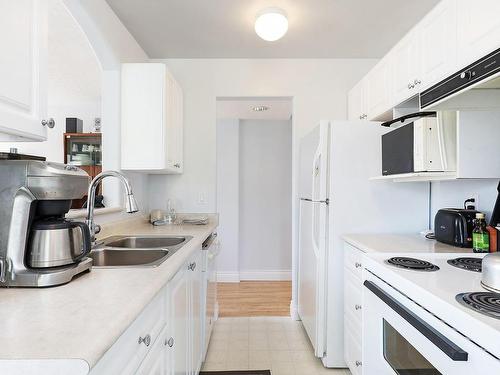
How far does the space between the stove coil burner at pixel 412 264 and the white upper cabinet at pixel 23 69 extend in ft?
4.88

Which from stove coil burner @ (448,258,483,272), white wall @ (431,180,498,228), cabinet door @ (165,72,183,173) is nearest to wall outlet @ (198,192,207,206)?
cabinet door @ (165,72,183,173)

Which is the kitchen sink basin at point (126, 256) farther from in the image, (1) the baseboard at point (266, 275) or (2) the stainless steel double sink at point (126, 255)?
(1) the baseboard at point (266, 275)

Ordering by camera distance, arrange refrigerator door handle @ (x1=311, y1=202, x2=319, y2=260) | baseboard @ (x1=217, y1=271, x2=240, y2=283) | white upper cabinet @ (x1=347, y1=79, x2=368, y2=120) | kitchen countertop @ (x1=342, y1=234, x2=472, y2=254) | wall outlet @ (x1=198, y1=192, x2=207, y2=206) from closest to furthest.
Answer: kitchen countertop @ (x1=342, y1=234, x2=472, y2=254), refrigerator door handle @ (x1=311, y1=202, x2=319, y2=260), white upper cabinet @ (x1=347, y1=79, x2=368, y2=120), wall outlet @ (x1=198, y1=192, x2=207, y2=206), baseboard @ (x1=217, y1=271, x2=240, y2=283)

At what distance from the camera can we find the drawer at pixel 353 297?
6.22 ft

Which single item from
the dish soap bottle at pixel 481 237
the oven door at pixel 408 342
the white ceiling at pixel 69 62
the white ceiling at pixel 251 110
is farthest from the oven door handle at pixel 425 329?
the white ceiling at pixel 251 110

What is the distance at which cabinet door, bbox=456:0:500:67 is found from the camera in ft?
4.23

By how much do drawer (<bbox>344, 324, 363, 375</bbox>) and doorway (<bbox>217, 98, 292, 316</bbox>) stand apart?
2354 mm

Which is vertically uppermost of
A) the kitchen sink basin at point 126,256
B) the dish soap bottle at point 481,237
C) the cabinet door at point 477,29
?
the cabinet door at point 477,29

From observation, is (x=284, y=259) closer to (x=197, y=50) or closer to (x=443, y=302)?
(x=197, y=50)

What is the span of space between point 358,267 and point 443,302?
978 millimetres

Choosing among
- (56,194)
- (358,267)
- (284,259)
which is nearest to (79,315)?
(56,194)

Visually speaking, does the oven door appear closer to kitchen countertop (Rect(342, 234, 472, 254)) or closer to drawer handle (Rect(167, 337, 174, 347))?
kitchen countertop (Rect(342, 234, 472, 254))

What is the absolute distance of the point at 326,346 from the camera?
223cm

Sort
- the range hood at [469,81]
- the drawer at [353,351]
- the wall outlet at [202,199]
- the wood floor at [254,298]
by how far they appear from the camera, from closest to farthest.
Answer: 1. the range hood at [469,81]
2. the drawer at [353,351]
3. the wall outlet at [202,199]
4. the wood floor at [254,298]
